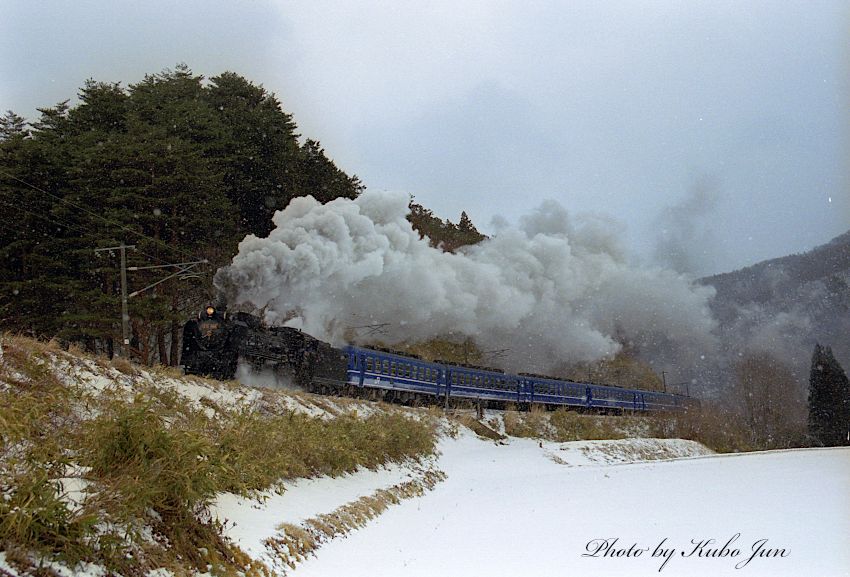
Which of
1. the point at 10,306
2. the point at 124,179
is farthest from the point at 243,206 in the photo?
the point at 10,306

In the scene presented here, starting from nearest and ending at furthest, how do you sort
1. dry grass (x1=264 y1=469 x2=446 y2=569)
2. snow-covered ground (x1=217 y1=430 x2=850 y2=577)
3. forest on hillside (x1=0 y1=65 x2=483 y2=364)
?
dry grass (x1=264 y1=469 x2=446 y2=569)
snow-covered ground (x1=217 y1=430 x2=850 y2=577)
forest on hillside (x1=0 y1=65 x2=483 y2=364)

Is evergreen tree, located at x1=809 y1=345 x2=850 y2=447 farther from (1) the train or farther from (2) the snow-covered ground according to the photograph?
(2) the snow-covered ground

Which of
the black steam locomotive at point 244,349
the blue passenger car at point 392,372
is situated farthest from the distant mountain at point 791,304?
the black steam locomotive at point 244,349

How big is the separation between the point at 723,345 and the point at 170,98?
108437 millimetres

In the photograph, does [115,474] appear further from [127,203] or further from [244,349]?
[127,203]

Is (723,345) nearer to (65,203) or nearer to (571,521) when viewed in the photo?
(65,203)

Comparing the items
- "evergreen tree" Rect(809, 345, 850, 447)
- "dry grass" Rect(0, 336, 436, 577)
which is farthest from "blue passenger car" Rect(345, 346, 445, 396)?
"evergreen tree" Rect(809, 345, 850, 447)

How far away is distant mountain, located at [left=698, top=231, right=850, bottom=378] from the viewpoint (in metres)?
95.4

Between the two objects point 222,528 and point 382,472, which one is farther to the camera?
point 382,472

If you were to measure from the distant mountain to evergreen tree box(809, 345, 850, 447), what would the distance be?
44.8 metres

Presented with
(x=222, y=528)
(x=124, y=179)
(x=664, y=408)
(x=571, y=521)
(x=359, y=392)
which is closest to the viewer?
(x=222, y=528)

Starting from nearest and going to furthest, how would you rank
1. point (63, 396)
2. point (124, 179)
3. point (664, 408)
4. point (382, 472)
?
point (63, 396) < point (382, 472) < point (124, 179) < point (664, 408)

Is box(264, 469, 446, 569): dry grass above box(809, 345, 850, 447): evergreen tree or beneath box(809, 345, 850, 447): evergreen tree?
above

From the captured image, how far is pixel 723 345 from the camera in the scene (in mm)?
122562
